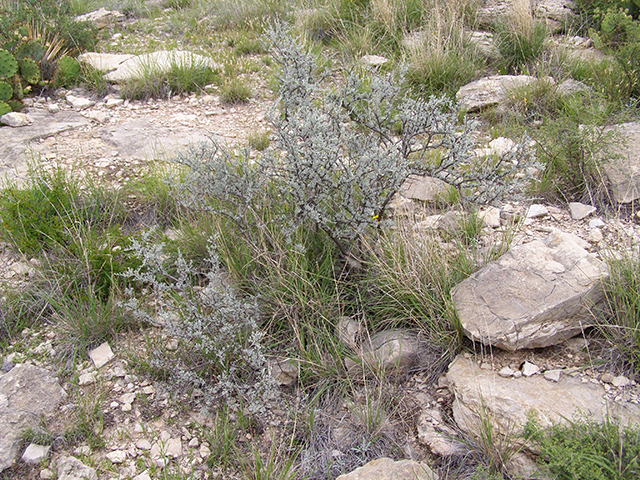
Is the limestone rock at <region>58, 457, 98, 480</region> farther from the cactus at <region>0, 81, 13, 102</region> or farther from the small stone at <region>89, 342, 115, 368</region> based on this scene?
the cactus at <region>0, 81, 13, 102</region>

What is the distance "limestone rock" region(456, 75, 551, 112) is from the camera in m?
4.77

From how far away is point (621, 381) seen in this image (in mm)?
2258

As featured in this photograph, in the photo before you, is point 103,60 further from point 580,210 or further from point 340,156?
point 580,210

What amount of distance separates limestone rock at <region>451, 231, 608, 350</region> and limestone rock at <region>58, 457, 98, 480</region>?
1.90 meters

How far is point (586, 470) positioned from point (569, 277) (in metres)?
1.04

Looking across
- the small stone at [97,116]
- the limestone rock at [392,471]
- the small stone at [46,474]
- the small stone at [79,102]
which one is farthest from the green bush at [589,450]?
the small stone at [79,102]

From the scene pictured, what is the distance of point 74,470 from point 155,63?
4.65 meters

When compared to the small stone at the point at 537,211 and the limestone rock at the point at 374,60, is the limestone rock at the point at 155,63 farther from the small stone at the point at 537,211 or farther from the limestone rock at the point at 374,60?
the small stone at the point at 537,211

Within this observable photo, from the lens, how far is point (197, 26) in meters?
7.15

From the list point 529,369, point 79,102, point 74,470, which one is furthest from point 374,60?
point 74,470

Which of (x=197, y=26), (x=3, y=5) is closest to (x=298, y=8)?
(x=197, y=26)

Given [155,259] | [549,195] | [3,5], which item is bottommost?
[549,195]

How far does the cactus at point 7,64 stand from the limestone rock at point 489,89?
446 cm

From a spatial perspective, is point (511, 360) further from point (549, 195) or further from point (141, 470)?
point (141, 470)
